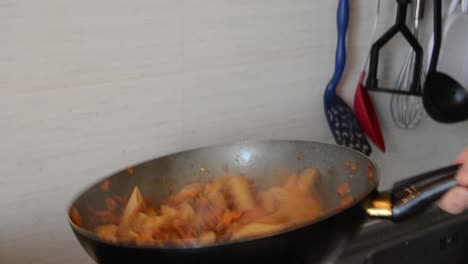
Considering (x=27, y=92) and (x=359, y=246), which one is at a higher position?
(x=27, y=92)

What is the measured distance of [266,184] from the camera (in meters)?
0.69

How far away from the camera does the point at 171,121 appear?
726 millimetres

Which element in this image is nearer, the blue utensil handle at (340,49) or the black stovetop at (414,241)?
the black stovetop at (414,241)

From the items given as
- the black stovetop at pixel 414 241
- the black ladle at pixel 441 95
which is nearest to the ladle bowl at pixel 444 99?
the black ladle at pixel 441 95

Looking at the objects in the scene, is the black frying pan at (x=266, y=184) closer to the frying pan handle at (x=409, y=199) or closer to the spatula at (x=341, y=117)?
the frying pan handle at (x=409, y=199)

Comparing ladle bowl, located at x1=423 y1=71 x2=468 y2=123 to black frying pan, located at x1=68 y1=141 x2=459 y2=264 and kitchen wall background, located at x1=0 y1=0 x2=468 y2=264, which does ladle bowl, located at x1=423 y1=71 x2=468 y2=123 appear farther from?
black frying pan, located at x1=68 y1=141 x2=459 y2=264

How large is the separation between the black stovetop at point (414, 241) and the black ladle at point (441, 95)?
26 centimetres

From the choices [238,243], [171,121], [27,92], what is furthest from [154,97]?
[238,243]

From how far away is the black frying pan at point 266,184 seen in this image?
0.45 m

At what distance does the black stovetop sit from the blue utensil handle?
9.6 inches

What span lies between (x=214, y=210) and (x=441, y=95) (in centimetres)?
47

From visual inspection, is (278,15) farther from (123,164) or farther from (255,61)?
(123,164)

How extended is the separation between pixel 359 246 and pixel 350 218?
0.12 metres

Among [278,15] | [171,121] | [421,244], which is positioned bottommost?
[421,244]
